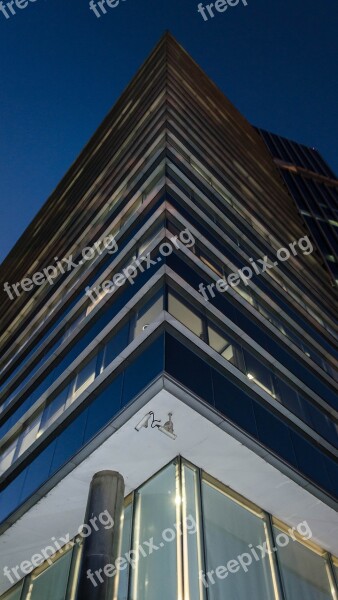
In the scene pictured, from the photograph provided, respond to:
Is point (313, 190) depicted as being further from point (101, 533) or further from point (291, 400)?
point (101, 533)

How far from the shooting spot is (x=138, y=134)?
2700cm

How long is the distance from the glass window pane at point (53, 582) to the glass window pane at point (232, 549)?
451 centimetres

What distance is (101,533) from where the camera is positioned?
30.9 feet

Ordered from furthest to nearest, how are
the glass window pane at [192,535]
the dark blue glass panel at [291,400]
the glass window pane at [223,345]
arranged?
the dark blue glass panel at [291,400] < the glass window pane at [223,345] < the glass window pane at [192,535]

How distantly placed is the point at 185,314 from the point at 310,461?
5407mm

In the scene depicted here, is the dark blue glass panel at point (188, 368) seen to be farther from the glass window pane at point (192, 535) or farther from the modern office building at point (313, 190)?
the modern office building at point (313, 190)

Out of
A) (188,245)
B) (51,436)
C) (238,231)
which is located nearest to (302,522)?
(51,436)

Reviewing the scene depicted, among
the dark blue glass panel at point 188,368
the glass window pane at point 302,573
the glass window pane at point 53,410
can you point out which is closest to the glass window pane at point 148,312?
the dark blue glass panel at point 188,368

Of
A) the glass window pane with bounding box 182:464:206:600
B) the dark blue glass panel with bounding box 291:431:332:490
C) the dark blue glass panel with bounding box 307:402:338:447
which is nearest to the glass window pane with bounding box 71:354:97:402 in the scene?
the glass window pane with bounding box 182:464:206:600

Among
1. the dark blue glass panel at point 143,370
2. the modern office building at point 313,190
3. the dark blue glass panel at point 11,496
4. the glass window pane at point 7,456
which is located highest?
the modern office building at point 313,190

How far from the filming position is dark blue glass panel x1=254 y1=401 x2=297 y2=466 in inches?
458

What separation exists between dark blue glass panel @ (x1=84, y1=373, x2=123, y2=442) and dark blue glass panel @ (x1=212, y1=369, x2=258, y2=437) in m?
2.37

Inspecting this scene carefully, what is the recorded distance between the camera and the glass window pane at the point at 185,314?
12227mm

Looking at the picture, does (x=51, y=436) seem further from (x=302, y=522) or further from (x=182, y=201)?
(x=182, y=201)
